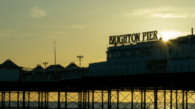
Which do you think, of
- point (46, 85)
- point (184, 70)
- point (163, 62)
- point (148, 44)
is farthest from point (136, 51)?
point (46, 85)

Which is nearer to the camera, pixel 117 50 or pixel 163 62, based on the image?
pixel 163 62

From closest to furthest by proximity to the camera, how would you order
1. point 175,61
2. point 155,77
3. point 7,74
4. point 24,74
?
point 155,77
point 175,61
point 7,74
point 24,74

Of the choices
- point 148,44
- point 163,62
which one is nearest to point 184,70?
Answer: point 163,62

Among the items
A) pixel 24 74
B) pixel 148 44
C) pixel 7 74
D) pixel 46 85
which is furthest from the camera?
pixel 24 74

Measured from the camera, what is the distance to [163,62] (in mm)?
69312

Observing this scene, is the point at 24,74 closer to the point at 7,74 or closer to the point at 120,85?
the point at 7,74

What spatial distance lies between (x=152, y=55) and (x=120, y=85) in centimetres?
1033

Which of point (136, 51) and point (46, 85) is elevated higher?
point (136, 51)

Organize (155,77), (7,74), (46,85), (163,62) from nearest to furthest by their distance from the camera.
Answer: (155,77) < (163,62) < (46,85) < (7,74)

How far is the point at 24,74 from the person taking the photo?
100 metres

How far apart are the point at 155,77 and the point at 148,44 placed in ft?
47.3

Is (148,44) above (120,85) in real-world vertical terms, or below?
above

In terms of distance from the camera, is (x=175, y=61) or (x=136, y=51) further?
(x=136, y=51)

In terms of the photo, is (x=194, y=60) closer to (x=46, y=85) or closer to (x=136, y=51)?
(x=136, y=51)
